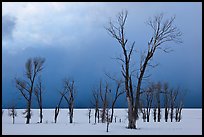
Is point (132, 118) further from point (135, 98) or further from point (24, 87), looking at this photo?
point (24, 87)

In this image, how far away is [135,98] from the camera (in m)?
23.6

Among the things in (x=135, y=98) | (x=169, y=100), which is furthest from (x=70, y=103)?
(x=135, y=98)

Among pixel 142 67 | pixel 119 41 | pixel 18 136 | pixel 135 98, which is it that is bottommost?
pixel 18 136

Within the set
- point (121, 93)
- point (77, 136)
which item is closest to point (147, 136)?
point (77, 136)

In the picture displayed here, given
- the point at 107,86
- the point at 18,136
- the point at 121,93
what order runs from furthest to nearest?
the point at 107,86
the point at 121,93
the point at 18,136

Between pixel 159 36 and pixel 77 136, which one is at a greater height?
pixel 159 36

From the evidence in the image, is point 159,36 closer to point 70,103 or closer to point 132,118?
point 132,118

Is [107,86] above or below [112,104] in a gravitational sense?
above

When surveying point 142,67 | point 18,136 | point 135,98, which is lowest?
point 18,136

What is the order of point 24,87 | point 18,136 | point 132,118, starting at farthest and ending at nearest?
point 24,87
point 132,118
point 18,136

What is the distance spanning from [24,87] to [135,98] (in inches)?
802

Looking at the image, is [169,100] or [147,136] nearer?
[147,136]

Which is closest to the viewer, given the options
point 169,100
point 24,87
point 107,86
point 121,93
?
point 24,87

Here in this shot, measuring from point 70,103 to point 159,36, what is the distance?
26.3 m
